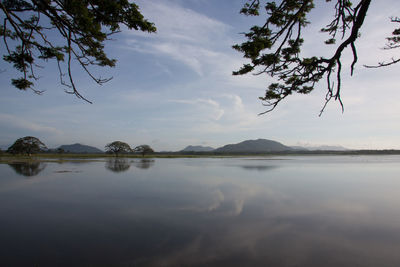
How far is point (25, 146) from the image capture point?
165 ft

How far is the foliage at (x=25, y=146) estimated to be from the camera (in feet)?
163

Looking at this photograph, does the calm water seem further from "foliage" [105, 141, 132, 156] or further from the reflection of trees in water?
"foliage" [105, 141, 132, 156]

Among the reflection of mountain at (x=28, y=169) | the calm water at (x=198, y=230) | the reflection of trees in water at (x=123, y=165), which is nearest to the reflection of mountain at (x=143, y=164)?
the reflection of trees in water at (x=123, y=165)

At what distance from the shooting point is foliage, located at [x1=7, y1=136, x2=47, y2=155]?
4969 centimetres

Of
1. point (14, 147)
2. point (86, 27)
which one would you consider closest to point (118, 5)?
point (86, 27)

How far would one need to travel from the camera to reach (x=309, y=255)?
441 centimetres

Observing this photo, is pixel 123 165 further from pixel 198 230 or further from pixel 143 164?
pixel 198 230

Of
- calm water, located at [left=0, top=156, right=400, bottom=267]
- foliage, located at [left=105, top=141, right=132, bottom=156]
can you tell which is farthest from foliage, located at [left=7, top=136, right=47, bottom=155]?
calm water, located at [left=0, top=156, right=400, bottom=267]

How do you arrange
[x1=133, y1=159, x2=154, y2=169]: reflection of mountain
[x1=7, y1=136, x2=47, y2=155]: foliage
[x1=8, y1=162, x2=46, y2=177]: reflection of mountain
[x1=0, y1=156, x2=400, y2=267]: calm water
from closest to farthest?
[x1=0, y1=156, x2=400, y2=267]: calm water → [x1=8, y1=162, x2=46, y2=177]: reflection of mountain → [x1=133, y1=159, x2=154, y2=169]: reflection of mountain → [x1=7, y1=136, x2=47, y2=155]: foliage

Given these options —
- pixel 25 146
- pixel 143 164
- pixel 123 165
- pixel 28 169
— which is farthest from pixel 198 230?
pixel 25 146

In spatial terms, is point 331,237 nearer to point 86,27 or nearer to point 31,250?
point 31,250

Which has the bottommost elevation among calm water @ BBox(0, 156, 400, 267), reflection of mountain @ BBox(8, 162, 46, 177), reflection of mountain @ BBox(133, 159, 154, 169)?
calm water @ BBox(0, 156, 400, 267)

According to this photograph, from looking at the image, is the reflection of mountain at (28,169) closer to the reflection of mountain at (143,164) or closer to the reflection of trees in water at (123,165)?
the reflection of trees in water at (123,165)

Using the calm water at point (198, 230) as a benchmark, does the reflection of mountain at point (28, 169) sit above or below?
above
